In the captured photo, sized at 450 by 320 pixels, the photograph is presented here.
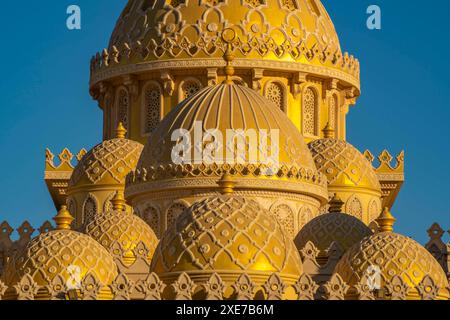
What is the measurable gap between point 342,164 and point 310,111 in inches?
234

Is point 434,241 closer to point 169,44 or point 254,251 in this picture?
point 169,44

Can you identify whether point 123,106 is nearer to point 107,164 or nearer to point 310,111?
point 310,111

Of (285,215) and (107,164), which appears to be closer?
(285,215)

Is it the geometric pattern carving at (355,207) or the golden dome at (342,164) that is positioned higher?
the golden dome at (342,164)

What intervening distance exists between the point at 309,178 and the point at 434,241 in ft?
30.3

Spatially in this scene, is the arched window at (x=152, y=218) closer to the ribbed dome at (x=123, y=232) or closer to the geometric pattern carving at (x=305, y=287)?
the ribbed dome at (x=123, y=232)

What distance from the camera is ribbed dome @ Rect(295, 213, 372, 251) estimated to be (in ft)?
195

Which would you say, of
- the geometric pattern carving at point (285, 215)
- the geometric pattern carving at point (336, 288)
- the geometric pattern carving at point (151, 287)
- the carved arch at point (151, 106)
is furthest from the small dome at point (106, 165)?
the geometric pattern carving at point (336, 288)

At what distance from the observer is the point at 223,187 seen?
56094 millimetres

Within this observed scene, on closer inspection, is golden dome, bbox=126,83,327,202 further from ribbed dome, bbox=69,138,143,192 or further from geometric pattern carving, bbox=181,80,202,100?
geometric pattern carving, bbox=181,80,202,100

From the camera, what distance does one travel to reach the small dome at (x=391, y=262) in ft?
179

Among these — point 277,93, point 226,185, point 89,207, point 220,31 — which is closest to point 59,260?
point 226,185

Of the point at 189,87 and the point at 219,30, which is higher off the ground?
the point at 219,30

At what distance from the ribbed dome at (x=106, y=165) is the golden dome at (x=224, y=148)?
4983 millimetres
